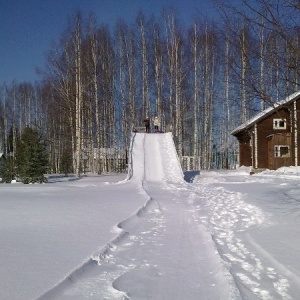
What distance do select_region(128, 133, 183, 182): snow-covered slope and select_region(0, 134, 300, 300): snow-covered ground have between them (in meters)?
7.23

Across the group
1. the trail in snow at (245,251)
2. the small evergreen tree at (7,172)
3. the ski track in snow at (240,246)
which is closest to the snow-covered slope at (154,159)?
the ski track in snow at (240,246)

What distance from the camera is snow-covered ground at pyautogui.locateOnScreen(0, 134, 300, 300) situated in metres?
4.02

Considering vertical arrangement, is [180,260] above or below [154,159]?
below

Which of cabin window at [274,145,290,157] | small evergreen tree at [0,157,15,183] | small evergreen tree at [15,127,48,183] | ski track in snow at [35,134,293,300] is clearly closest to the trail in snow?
ski track in snow at [35,134,293,300]

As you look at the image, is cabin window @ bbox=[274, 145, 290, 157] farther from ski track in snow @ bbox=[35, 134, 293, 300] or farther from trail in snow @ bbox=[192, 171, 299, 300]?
ski track in snow @ bbox=[35, 134, 293, 300]

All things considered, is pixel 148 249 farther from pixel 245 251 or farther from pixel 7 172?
pixel 7 172

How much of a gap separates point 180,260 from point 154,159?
15250 millimetres

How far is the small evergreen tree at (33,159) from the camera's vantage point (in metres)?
17.8

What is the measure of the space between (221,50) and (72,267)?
3.75m

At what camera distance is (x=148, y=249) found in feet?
18.8

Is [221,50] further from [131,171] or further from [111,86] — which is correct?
[111,86]

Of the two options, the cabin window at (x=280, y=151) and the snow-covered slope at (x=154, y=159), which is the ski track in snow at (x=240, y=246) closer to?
the snow-covered slope at (x=154, y=159)

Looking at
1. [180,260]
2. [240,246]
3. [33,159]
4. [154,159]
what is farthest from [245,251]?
[154,159]

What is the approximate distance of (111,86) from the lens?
107ft
